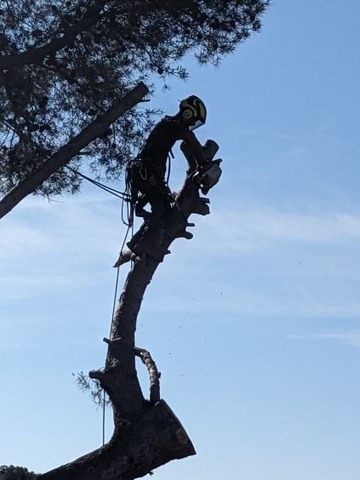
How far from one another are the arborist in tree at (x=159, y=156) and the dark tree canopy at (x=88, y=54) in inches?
34.4

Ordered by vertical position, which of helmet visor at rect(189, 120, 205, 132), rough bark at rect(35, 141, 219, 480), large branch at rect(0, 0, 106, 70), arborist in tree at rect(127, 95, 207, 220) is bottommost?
rough bark at rect(35, 141, 219, 480)

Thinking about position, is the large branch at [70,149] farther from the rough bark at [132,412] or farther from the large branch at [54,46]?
the rough bark at [132,412]

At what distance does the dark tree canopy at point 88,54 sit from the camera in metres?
10.6

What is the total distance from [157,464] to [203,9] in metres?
4.35

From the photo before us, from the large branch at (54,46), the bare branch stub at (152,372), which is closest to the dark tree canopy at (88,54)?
the large branch at (54,46)

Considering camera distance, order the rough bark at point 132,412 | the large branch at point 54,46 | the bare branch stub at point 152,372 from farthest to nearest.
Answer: the large branch at point 54,46
the bare branch stub at point 152,372
the rough bark at point 132,412

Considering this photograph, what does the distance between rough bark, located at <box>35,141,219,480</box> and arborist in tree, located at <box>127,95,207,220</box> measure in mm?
325

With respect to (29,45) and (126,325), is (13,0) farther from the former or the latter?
(126,325)

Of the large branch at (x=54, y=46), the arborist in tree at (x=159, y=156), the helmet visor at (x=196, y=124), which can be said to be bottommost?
the arborist in tree at (x=159, y=156)

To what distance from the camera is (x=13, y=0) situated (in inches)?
430

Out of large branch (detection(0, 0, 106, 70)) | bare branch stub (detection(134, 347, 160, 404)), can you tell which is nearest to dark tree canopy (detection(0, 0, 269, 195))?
large branch (detection(0, 0, 106, 70))

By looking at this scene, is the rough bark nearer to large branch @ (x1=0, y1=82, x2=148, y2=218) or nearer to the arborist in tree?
the arborist in tree

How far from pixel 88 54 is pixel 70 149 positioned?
47.0 inches

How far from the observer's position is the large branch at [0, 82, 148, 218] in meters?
10.0
